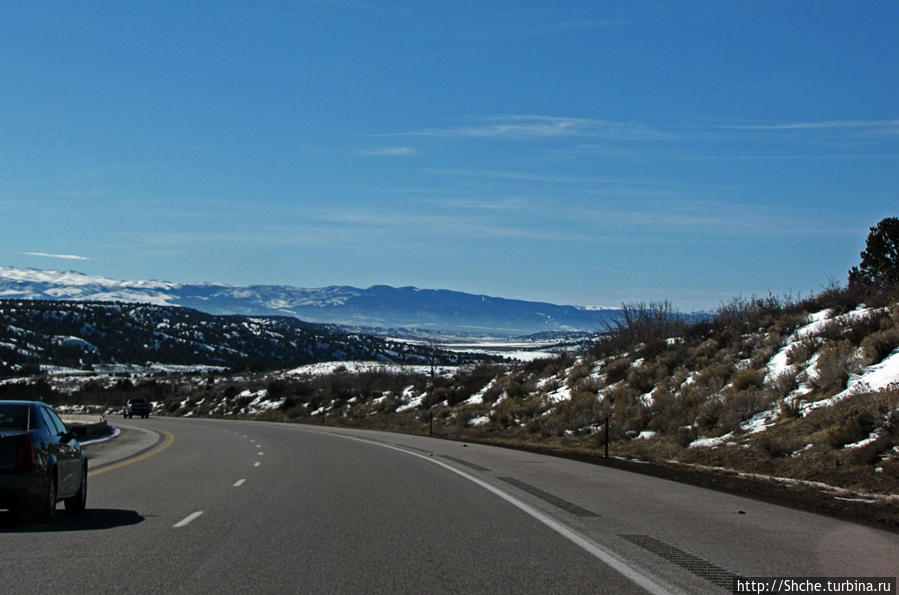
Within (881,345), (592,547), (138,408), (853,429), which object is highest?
(881,345)

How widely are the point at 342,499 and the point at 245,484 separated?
3561 mm

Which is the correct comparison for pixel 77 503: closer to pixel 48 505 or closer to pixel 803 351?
pixel 48 505

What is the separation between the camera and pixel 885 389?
72.6 ft

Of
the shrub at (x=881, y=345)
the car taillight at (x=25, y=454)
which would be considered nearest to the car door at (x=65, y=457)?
the car taillight at (x=25, y=454)

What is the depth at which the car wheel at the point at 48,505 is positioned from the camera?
12.1 metres

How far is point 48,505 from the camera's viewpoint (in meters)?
12.3

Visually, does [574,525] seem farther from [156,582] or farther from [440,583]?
[156,582]

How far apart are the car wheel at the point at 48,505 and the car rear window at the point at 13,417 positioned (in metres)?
0.75

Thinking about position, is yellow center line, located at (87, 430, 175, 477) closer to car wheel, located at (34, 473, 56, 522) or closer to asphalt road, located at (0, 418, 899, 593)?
asphalt road, located at (0, 418, 899, 593)

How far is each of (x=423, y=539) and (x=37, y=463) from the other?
4717 mm

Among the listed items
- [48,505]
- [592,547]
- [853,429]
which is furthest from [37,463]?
[853,429]

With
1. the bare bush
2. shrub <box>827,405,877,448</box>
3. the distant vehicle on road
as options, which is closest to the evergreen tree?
the bare bush

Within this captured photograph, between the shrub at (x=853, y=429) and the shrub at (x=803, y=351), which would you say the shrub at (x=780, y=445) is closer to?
the shrub at (x=853, y=429)

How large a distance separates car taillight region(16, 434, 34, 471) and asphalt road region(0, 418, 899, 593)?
0.77 m
